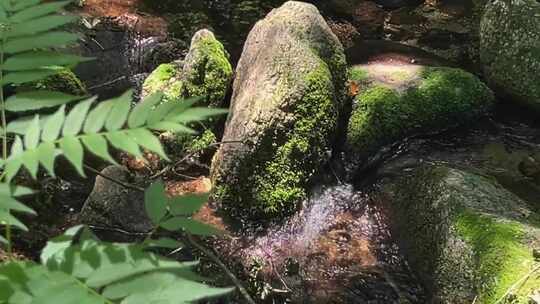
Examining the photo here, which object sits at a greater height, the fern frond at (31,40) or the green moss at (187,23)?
the fern frond at (31,40)

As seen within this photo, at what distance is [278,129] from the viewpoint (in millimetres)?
5242

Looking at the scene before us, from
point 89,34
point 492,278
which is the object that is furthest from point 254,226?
point 89,34

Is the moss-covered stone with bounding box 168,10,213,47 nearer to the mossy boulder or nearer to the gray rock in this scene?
the mossy boulder

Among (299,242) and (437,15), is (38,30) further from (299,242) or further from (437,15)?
(437,15)

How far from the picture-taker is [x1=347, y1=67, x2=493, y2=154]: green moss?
604cm

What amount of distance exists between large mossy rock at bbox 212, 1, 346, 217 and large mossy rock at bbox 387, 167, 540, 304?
0.91m

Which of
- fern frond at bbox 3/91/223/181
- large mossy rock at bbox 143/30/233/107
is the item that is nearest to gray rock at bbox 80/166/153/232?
large mossy rock at bbox 143/30/233/107

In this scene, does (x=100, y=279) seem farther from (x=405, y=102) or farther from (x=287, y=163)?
(x=405, y=102)

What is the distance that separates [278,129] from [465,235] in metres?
1.80

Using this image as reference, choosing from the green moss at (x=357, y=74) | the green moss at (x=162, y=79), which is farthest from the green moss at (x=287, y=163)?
the green moss at (x=162, y=79)

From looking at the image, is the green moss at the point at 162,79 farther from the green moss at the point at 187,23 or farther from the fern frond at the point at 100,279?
the fern frond at the point at 100,279

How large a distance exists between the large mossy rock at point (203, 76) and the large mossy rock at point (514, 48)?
3.05 metres

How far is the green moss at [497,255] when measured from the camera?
387 cm

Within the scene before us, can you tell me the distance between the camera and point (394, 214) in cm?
529
